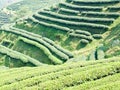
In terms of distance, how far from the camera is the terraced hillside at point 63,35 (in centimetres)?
5353

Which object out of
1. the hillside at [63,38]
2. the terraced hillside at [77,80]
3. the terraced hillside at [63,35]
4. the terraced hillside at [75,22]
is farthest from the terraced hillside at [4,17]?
the terraced hillside at [77,80]

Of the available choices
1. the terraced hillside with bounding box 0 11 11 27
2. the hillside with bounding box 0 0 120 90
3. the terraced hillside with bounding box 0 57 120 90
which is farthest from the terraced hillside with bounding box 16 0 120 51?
the terraced hillside with bounding box 0 11 11 27

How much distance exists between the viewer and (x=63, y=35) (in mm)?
60375

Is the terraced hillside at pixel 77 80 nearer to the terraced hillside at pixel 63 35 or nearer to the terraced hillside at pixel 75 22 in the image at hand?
the terraced hillside at pixel 63 35

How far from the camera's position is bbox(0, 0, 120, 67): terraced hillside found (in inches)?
2108

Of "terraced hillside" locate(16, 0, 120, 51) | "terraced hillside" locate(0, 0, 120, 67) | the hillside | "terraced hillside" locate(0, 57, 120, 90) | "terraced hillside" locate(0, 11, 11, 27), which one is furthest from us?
"terraced hillside" locate(0, 11, 11, 27)

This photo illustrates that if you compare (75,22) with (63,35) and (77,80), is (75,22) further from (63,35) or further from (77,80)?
(77,80)

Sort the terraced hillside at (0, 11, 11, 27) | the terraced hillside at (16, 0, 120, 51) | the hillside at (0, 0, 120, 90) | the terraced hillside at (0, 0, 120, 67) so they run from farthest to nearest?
the terraced hillside at (0, 11, 11, 27)
the terraced hillside at (16, 0, 120, 51)
the terraced hillside at (0, 0, 120, 67)
the hillside at (0, 0, 120, 90)

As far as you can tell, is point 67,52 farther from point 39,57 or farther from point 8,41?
point 8,41

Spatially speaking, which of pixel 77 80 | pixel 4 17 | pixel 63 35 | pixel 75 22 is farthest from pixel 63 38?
pixel 4 17

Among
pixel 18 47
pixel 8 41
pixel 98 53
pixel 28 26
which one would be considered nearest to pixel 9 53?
pixel 18 47

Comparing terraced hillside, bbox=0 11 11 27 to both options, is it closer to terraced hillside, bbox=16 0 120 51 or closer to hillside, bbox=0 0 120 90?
hillside, bbox=0 0 120 90

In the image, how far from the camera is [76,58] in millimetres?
48219

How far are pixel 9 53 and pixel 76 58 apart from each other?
18.3 meters
